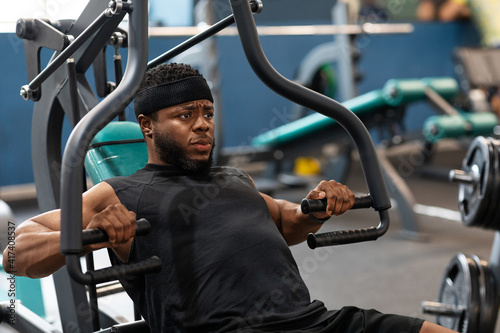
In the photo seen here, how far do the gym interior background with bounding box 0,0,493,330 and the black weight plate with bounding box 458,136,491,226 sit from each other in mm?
737

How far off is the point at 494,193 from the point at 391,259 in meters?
1.61

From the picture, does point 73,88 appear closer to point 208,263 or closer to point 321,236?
point 208,263

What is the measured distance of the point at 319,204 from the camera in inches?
52.6

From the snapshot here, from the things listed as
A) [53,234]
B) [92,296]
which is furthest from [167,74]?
[92,296]

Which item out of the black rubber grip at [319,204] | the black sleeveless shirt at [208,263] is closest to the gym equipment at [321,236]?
the black rubber grip at [319,204]

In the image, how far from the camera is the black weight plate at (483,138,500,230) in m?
1.84

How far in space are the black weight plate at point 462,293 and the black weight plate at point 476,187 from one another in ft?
0.52

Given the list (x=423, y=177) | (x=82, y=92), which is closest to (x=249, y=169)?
(x=423, y=177)

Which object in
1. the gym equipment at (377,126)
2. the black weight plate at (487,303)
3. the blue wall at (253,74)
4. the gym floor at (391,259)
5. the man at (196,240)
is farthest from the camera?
the blue wall at (253,74)

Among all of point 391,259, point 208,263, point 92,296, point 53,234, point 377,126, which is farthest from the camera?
point 377,126

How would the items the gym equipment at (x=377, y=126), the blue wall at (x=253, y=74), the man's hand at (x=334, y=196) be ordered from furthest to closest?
the blue wall at (x=253, y=74), the gym equipment at (x=377, y=126), the man's hand at (x=334, y=196)

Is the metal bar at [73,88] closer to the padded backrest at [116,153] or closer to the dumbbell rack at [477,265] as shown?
the padded backrest at [116,153]

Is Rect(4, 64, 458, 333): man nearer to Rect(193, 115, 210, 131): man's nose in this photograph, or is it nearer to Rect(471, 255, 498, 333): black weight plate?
Rect(193, 115, 210, 131): man's nose

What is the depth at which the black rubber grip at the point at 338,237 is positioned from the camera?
1305mm
